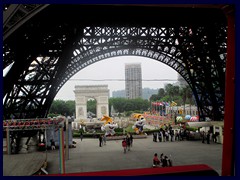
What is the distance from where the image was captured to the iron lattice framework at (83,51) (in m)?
16.8

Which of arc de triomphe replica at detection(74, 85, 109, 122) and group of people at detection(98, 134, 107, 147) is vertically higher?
arc de triomphe replica at detection(74, 85, 109, 122)

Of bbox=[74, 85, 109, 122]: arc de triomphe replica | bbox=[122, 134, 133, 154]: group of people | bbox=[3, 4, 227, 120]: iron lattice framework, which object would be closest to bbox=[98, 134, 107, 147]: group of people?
bbox=[122, 134, 133, 154]: group of people

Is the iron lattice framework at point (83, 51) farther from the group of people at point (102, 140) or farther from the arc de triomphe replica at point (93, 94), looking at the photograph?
the arc de triomphe replica at point (93, 94)

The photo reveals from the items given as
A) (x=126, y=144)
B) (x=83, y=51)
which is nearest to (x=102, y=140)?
(x=126, y=144)

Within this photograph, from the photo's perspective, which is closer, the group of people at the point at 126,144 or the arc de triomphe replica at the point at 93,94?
the group of people at the point at 126,144

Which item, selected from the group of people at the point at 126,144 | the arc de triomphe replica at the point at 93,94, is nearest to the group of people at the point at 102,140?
the group of people at the point at 126,144

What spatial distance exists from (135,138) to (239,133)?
24060 millimetres

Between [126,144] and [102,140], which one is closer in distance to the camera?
[126,144]

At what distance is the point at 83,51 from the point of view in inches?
1059

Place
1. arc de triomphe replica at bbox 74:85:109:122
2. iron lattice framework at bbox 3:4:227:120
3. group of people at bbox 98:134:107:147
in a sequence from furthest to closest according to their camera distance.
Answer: arc de triomphe replica at bbox 74:85:109:122
group of people at bbox 98:134:107:147
iron lattice framework at bbox 3:4:227:120

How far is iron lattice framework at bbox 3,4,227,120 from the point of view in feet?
55.0

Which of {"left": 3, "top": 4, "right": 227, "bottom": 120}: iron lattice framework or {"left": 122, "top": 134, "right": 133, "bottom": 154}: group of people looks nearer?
{"left": 3, "top": 4, "right": 227, "bottom": 120}: iron lattice framework

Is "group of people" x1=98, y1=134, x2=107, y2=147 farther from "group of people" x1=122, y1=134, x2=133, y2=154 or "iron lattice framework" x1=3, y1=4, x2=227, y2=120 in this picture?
"iron lattice framework" x1=3, y1=4, x2=227, y2=120

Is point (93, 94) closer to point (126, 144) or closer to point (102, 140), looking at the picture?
point (102, 140)
